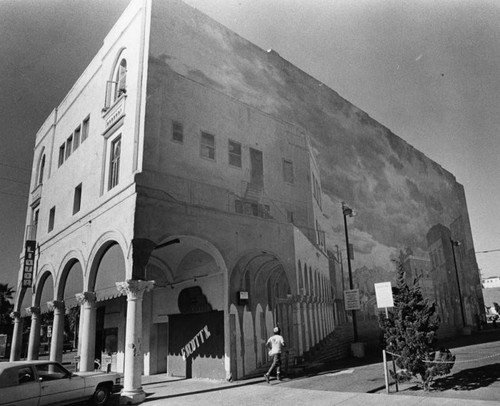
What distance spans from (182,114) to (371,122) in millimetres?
18228

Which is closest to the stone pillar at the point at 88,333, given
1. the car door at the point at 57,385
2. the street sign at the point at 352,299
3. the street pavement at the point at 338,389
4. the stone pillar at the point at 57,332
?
the street pavement at the point at 338,389

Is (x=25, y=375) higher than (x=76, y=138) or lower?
lower

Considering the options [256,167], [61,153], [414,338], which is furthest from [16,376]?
[61,153]

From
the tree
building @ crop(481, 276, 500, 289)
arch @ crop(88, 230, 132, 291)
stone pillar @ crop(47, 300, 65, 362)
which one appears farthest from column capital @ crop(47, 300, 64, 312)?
building @ crop(481, 276, 500, 289)

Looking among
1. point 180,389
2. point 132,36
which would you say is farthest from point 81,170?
point 180,389

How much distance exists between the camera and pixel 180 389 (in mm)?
13602

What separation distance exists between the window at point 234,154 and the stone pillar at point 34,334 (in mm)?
13169

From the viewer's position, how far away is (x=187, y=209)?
14.8 metres

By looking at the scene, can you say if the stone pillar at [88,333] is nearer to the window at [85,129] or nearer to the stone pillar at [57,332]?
the stone pillar at [57,332]

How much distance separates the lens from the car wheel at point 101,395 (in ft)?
37.6

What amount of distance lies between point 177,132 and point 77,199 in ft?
23.7

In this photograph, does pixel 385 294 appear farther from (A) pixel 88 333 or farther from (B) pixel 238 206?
(A) pixel 88 333

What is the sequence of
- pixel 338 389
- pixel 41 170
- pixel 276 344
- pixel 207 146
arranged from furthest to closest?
1. pixel 41 170
2. pixel 207 146
3. pixel 276 344
4. pixel 338 389

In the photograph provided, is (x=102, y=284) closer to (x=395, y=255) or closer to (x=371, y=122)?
(x=395, y=255)
